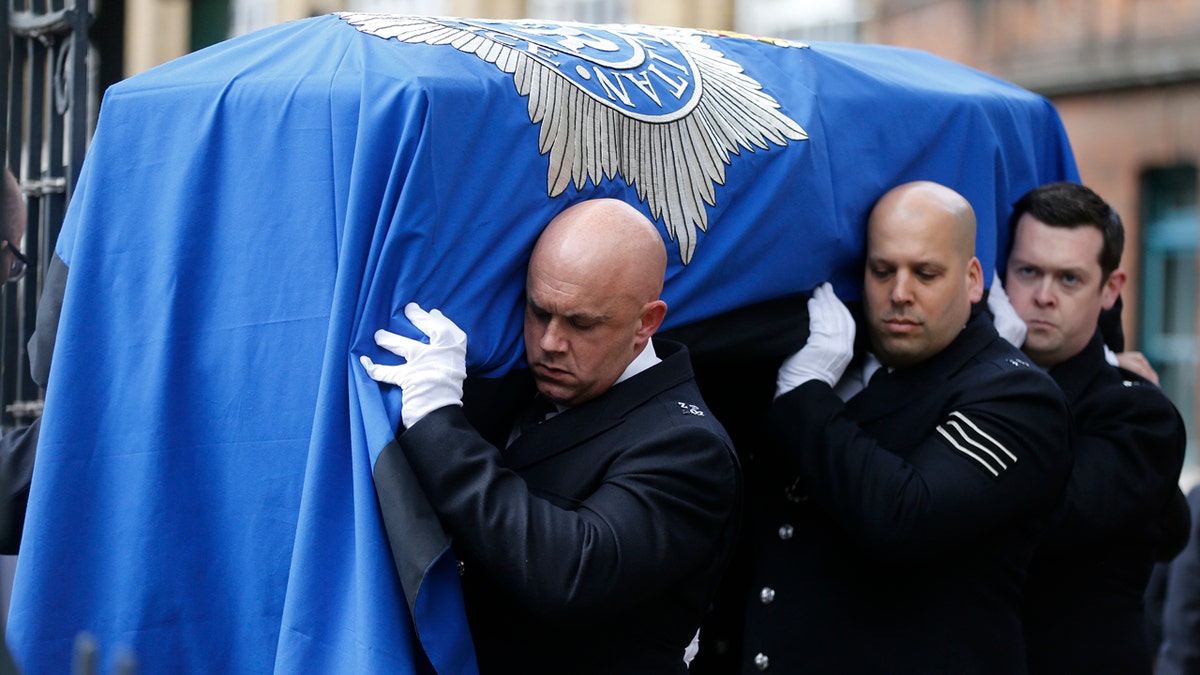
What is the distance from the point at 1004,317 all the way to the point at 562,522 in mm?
1620

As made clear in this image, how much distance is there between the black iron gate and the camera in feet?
11.3

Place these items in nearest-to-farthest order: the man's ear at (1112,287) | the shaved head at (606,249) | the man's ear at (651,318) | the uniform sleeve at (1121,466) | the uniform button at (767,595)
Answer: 1. the shaved head at (606,249)
2. the man's ear at (651,318)
3. the uniform button at (767,595)
4. the uniform sleeve at (1121,466)
5. the man's ear at (1112,287)

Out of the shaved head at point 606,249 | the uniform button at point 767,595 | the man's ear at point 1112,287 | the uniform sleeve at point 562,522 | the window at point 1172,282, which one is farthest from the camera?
the window at point 1172,282

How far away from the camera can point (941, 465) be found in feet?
10.2

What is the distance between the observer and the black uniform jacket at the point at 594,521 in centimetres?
252

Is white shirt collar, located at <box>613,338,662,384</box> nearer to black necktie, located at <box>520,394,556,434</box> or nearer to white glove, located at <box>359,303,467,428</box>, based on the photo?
black necktie, located at <box>520,394,556,434</box>

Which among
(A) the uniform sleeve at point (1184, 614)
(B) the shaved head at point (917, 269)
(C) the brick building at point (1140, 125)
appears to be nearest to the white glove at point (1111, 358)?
(B) the shaved head at point (917, 269)

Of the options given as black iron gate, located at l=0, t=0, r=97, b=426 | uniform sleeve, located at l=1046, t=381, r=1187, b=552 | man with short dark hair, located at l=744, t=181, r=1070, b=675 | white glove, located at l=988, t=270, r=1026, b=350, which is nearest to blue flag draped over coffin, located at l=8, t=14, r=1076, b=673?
black iron gate, located at l=0, t=0, r=97, b=426

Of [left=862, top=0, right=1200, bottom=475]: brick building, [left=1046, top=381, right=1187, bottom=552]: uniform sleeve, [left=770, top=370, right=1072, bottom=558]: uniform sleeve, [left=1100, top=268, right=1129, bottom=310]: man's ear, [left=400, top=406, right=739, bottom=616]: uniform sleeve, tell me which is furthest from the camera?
[left=862, top=0, right=1200, bottom=475]: brick building

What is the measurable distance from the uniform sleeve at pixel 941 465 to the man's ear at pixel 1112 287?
2.43 feet

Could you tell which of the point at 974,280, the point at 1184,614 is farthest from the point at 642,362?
the point at 1184,614

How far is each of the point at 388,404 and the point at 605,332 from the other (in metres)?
0.44

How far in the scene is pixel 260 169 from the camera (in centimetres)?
270

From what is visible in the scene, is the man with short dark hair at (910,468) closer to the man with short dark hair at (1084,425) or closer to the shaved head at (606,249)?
the man with short dark hair at (1084,425)
